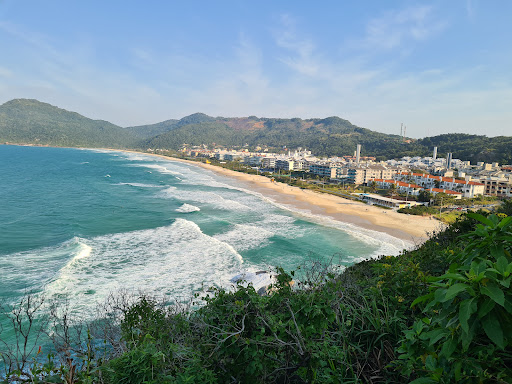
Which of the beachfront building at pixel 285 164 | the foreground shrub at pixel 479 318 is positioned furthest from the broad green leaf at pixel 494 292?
the beachfront building at pixel 285 164

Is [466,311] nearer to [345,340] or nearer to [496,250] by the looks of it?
[496,250]

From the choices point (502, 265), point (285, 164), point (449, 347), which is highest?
point (502, 265)

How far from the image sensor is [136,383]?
328 cm

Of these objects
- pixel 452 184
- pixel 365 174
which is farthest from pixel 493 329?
pixel 365 174

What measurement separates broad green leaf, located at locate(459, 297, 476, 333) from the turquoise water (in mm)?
7005

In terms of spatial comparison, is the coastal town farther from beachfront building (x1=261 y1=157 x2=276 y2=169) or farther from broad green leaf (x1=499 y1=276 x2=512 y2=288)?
broad green leaf (x1=499 y1=276 x2=512 y2=288)

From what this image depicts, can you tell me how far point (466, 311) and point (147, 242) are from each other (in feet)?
75.4

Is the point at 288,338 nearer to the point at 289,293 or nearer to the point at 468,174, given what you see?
the point at 289,293

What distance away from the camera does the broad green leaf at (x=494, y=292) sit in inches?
62.8

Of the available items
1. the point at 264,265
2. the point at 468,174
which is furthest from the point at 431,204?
the point at 264,265

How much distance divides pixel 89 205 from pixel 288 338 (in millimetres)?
37029

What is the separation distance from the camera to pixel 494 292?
1.65 metres

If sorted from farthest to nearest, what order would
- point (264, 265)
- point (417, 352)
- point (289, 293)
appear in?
point (264, 265) → point (289, 293) → point (417, 352)

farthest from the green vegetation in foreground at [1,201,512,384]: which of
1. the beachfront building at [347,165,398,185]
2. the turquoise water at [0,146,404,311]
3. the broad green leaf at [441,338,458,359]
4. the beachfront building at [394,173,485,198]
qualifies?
the beachfront building at [347,165,398,185]
